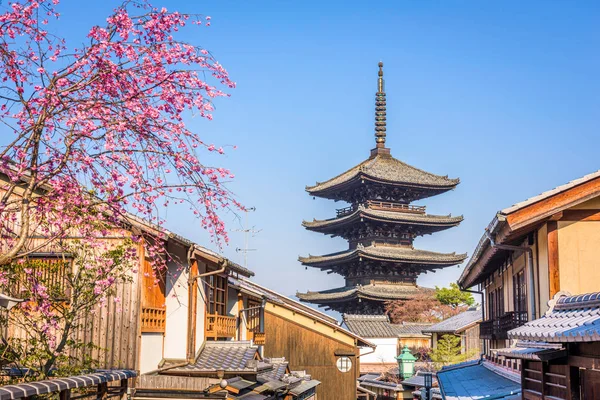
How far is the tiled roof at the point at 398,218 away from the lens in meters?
52.0

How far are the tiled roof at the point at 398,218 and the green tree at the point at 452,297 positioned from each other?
22.3 ft

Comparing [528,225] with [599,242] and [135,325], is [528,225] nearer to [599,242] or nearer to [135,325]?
[599,242]

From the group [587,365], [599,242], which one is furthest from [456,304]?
[587,365]

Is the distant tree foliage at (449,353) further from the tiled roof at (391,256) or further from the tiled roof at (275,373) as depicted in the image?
the tiled roof at (275,373)

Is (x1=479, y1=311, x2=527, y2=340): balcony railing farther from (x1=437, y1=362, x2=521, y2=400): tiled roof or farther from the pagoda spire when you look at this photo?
the pagoda spire

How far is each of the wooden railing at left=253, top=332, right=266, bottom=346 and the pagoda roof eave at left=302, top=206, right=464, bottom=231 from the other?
23699 mm

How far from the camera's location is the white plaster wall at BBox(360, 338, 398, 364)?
47.9 m

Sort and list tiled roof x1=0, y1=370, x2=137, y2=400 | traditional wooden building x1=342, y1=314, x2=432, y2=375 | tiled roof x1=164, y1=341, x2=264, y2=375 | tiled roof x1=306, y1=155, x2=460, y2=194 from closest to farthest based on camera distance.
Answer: tiled roof x1=0, y1=370, x2=137, y2=400, tiled roof x1=164, y1=341, x2=264, y2=375, traditional wooden building x1=342, y1=314, x2=432, y2=375, tiled roof x1=306, y1=155, x2=460, y2=194

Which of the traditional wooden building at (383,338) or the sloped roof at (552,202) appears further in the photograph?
the traditional wooden building at (383,338)

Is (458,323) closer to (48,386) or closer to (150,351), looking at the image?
(150,351)

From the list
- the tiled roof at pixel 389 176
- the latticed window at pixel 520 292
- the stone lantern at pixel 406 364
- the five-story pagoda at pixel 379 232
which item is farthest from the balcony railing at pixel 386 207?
the latticed window at pixel 520 292

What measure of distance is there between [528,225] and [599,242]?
108 cm

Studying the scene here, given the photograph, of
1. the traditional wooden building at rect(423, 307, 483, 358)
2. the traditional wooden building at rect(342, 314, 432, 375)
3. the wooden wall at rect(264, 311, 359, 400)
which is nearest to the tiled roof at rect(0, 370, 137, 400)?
the wooden wall at rect(264, 311, 359, 400)

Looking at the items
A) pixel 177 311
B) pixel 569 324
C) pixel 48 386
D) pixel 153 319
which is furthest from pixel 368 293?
pixel 48 386
